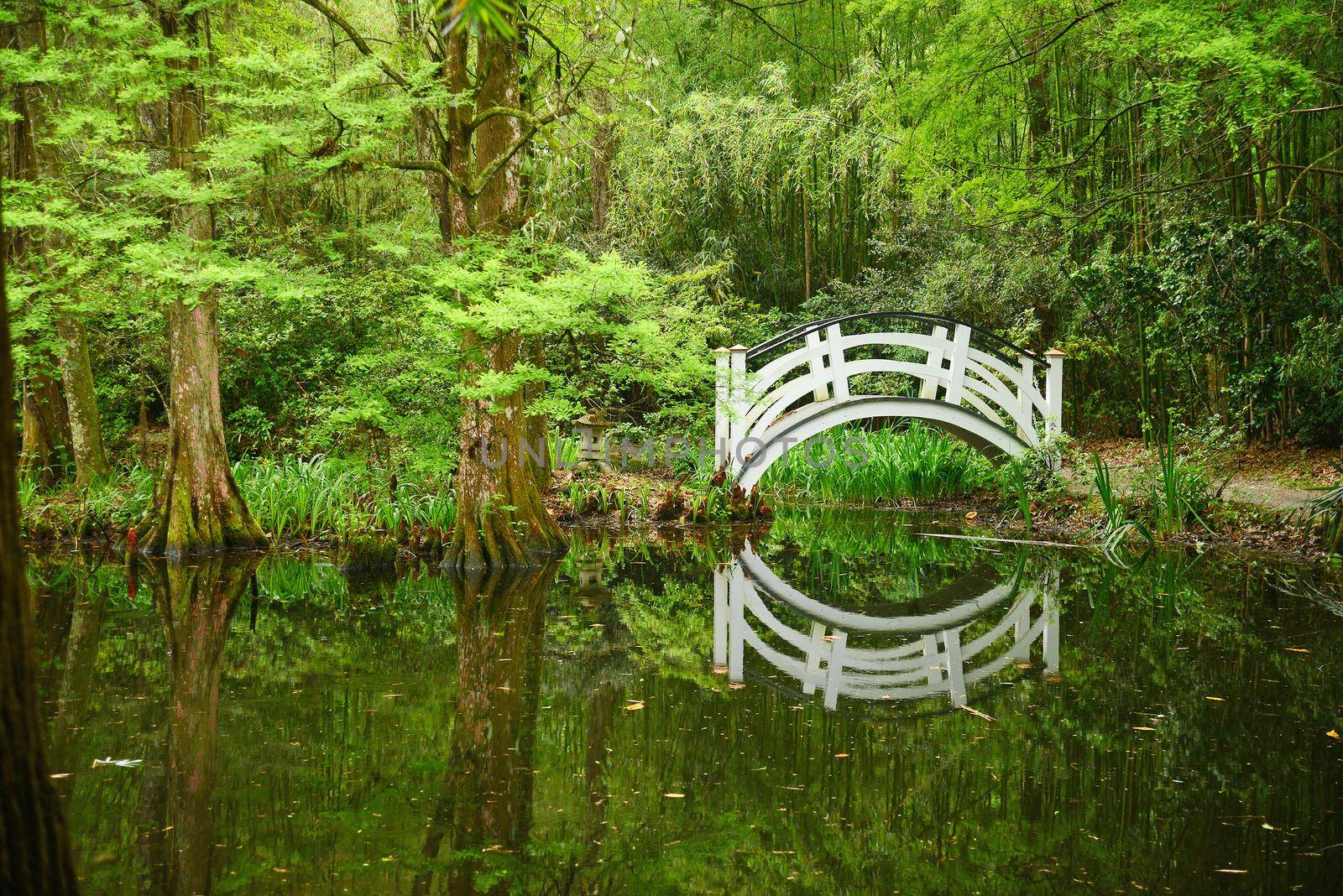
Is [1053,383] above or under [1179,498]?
above

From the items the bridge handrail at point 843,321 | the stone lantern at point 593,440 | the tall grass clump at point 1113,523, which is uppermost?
the bridge handrail at point 843,321

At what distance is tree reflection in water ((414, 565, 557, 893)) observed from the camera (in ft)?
7.99

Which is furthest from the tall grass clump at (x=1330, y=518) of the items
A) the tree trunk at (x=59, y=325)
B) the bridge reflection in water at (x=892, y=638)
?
the tree trunk at (x=59, y=325)

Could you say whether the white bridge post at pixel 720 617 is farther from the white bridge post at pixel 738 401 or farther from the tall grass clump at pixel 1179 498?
the tall grass clump at pixel 1179 498

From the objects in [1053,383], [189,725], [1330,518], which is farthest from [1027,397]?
[189,725]

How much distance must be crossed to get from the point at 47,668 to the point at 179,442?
3.06 meters

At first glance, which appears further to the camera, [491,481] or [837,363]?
[837,363]

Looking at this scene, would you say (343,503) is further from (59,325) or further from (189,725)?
(189,725)

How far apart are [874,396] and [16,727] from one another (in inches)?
315

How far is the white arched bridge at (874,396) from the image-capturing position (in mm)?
8664

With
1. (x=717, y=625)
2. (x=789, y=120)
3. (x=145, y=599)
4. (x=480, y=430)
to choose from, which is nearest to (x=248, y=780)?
(x=717, y=625)

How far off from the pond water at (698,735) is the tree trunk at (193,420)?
0.91m

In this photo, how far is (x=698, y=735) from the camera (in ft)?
10.9

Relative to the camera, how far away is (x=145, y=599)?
18.1 ft
